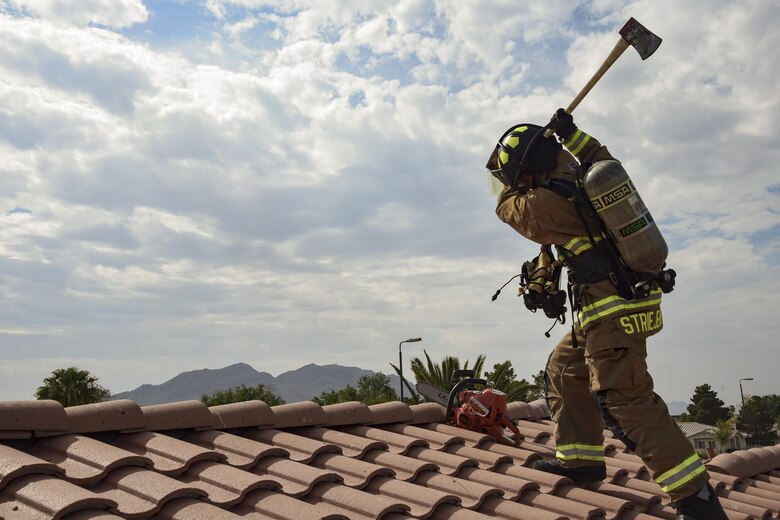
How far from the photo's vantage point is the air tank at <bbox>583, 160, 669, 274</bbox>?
482 centimetres

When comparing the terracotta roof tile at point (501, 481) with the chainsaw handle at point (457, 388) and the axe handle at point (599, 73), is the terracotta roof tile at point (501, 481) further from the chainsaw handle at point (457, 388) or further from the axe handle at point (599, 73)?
the axe handle at point (599, 73)

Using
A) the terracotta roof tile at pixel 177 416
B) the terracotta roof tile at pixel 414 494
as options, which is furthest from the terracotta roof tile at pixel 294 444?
the terracotta roof tile at pixel 414 494

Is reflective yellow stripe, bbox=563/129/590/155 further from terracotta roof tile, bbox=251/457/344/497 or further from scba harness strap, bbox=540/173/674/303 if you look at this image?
terracotta roof tile, bbox=251/457/344/497

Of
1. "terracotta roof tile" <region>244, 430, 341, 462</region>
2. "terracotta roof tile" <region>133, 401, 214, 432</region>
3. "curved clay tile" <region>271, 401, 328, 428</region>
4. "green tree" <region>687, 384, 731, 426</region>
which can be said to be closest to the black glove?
"terracotta roof tile" <region>244, 430, 341, 462</region>

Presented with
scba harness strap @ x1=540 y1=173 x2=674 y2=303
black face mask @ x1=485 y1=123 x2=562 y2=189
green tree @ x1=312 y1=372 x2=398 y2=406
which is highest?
green tree @ x1=312 y1=372 x2=398 y2=406

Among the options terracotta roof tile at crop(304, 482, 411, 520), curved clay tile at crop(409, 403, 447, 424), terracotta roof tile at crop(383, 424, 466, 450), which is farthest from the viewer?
curved clay tile at crop(409, 403, 447, 424)

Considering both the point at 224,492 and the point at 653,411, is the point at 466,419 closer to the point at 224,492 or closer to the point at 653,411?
the point at 653,411

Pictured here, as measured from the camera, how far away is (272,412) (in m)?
5.71

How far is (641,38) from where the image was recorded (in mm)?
5273

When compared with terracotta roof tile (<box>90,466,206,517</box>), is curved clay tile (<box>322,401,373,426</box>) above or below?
above

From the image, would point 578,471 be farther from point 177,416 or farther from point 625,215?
point 177,416

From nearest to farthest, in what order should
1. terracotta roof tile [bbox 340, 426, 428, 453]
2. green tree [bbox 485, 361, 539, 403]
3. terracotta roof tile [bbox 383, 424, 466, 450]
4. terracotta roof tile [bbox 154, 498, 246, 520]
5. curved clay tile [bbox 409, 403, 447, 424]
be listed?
terracotta roof tile [bbox 154, 498, 246, 520] → terracotta roof tile [bbox 340, 426, 428, 453] → terracotta roof tile [bbox 383, 424, 466, 450] → curved clay tile [bbox 409, 403, 447, 424] → green tree [bbox 485, 361, 539, 403]

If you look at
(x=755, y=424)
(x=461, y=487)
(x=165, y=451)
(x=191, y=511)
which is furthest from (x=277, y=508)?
(x=755, y=424)

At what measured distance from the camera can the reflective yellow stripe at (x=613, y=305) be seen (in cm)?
493
